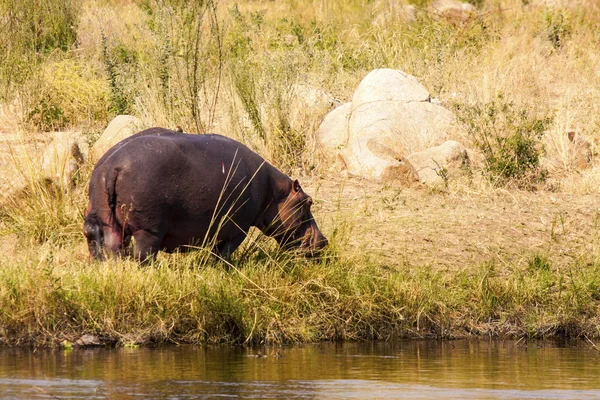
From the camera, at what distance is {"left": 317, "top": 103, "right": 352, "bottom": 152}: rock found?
510 inches

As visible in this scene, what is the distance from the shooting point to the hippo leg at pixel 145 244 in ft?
24.9

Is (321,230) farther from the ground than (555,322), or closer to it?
farther from the ground

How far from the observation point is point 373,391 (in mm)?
5867

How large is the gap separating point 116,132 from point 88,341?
4.73m

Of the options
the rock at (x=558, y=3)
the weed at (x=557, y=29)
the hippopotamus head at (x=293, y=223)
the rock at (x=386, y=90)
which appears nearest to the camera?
the hippopotamus head at (x=293, y=223)

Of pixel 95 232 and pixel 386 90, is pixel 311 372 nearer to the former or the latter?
pixel 95 232

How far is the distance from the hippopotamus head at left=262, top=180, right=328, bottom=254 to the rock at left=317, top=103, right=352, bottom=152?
4.02 metres

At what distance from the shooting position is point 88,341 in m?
7.27

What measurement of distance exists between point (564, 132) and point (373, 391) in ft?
27.7

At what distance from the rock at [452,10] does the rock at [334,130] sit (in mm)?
6534

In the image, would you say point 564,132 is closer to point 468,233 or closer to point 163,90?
point 468,233

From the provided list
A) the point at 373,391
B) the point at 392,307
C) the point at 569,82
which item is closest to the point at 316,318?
the point at 392,307

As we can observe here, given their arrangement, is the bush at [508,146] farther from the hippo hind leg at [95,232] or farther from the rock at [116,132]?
the hippo hind leg at [95,232]

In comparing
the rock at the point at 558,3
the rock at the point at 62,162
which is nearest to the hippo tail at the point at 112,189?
the rock at the point at 62,162
